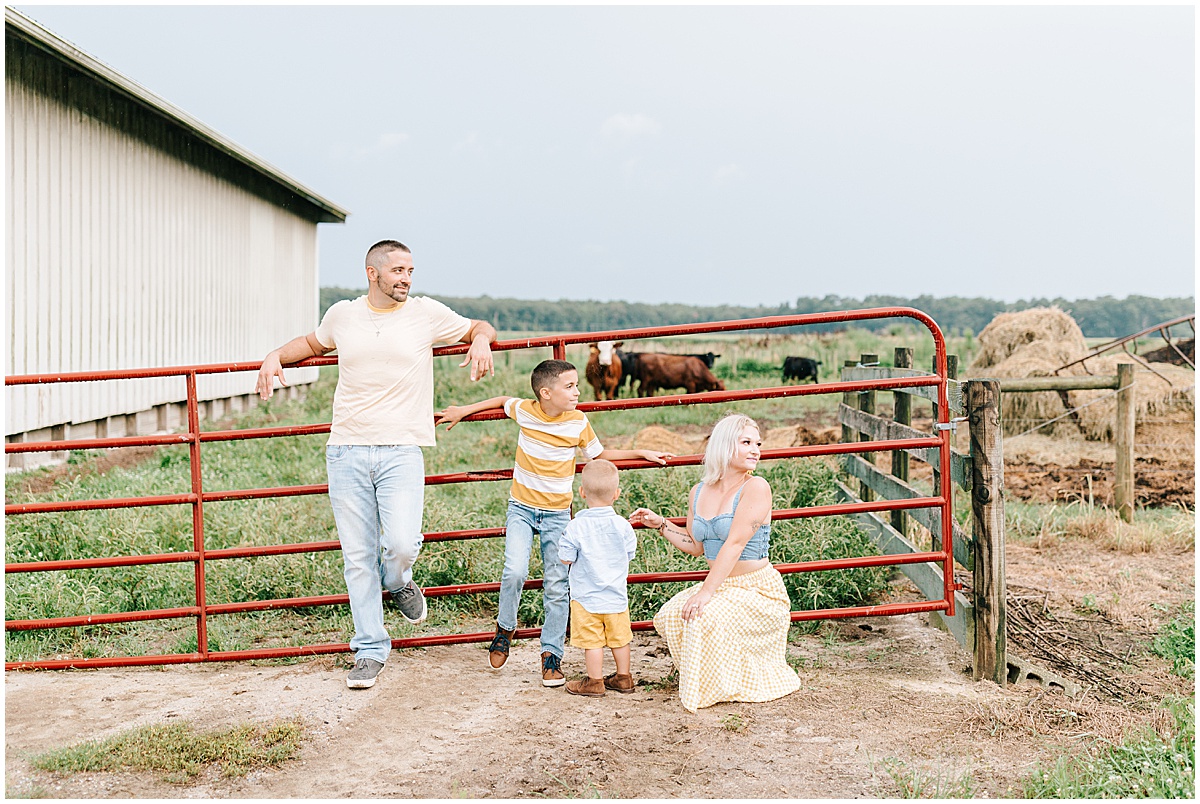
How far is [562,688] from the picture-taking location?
4.54 metres

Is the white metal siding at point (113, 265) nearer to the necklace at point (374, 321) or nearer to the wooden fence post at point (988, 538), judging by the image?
the necklace at point (374, 321)

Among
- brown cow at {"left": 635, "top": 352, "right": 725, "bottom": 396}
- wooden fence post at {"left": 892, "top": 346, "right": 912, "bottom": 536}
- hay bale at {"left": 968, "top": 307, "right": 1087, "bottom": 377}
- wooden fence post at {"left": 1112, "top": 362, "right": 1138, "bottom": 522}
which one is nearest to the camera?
wooden fence post at {"left": 892, "top": 346, "right": 912, "bottom": 536}

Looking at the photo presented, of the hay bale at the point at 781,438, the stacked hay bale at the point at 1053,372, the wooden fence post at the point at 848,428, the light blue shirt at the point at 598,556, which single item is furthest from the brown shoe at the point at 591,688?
the hay bale at the point at 781,438

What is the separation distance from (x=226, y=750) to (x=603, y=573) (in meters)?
1.63

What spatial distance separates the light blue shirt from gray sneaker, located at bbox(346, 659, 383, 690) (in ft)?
3.23

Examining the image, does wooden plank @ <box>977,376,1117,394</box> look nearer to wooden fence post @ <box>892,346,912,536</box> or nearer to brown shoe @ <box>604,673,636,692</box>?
wooden fence post @ <box>892,346,912,536</box>

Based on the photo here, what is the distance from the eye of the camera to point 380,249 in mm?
4410

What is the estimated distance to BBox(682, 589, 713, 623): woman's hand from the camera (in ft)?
14.0

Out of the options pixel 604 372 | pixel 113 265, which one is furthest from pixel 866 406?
pixel 604 372

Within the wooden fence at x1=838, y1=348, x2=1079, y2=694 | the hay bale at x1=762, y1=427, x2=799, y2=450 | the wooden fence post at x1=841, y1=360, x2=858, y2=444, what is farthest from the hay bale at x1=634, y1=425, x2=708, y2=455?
the wooden fence at x1=838, y1=348, x2=1079, y2=694

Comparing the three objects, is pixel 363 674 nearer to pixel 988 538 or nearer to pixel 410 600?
pixel 410 600

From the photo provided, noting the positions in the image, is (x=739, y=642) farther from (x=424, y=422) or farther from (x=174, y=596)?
(x=174, y=596)

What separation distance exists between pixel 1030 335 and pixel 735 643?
1271cm

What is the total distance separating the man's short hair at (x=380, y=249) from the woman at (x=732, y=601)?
1.61 m
